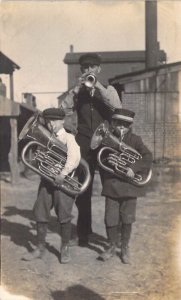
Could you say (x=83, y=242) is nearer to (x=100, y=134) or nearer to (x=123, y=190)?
(x=123, y=190)

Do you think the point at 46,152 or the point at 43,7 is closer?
the point at 46,152

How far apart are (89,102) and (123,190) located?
41.5 inches

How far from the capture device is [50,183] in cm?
488

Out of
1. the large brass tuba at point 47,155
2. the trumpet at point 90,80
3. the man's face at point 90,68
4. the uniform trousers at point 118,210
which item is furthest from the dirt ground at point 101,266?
the man's face at point 90,68

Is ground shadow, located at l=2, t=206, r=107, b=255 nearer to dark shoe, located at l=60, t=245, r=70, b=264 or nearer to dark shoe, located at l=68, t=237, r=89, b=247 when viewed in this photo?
dark shoe, located at l=68, t=237, r=89, b=247

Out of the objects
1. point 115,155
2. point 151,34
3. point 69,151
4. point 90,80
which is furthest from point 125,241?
point 151,34

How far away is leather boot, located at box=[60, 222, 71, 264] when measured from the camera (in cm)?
505

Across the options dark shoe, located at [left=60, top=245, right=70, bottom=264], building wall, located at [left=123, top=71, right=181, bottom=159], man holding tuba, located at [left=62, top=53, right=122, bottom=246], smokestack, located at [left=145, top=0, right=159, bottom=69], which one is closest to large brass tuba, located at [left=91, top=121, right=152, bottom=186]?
man holding tuba, located at [left=62, top=53, right=122, bottom=246]

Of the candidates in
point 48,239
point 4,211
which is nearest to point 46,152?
point 48,239

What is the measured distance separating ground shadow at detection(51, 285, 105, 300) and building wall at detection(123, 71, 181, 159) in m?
4.09

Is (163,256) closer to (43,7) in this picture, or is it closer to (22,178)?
(43,7)

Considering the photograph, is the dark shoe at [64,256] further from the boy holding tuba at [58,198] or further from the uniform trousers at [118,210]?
the uniform trousers at [118,210]

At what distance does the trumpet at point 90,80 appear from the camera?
13.8ft

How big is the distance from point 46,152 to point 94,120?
2.55 ft
